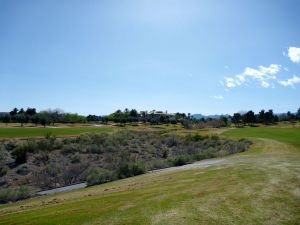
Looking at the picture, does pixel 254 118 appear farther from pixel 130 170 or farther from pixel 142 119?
pixel 130 170

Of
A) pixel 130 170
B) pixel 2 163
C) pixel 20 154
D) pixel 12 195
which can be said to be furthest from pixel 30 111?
pixel 12 195

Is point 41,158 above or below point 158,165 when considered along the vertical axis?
below

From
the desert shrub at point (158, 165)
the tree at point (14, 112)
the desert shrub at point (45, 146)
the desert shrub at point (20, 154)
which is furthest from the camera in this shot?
the tree at point (14, 112)

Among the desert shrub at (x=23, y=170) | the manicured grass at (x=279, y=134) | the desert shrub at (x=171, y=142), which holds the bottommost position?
the desert shrub at (x=23, y=170)

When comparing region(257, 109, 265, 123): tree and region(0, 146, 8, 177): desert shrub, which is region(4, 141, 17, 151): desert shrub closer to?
region(0, 146, 8, 177): desert shrub

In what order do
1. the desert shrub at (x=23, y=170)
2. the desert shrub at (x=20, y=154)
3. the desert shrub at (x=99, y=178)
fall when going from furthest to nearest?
the desert shrub at (x=20, y=154)
the desert shrub at (x=23, y=170)
the desert shrub at (x=99, y=178)

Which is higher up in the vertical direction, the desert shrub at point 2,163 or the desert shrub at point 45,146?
the desert shrub at point 45,146

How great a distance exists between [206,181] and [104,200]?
528 cm

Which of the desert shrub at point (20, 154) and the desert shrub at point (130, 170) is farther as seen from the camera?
the desert shrub at point (20, 154)

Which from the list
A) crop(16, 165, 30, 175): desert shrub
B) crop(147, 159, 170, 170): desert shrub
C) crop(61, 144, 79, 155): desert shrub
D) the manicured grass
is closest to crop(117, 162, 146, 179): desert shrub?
crop(147, 159, 170, 170): desert shrub

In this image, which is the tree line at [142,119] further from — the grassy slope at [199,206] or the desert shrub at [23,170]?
the grassy slope at [199,206]

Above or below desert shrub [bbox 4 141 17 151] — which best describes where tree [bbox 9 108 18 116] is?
above

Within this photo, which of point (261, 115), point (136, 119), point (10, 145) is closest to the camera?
point (10, 145)

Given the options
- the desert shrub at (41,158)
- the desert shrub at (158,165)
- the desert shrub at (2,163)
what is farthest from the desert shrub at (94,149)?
the desert shrub at (158,165)
